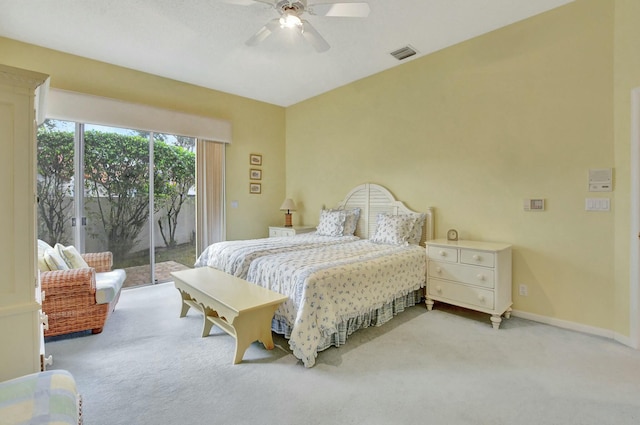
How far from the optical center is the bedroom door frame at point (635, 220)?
7.81 ft

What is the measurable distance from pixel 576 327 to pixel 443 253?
4.26ft

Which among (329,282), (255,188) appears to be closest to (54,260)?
(329,282)

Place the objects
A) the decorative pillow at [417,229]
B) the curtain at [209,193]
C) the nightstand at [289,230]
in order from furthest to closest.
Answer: the nightstand at [289,230] < the curtain at [209,193] < the decorative pillow at [417,229]

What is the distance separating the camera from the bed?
2.26m

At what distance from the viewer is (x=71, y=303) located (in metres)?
2.57

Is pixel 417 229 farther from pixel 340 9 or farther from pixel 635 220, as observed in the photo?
pixel 340 9

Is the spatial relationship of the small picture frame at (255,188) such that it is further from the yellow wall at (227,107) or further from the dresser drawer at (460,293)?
the dresser drawer at (460,293)

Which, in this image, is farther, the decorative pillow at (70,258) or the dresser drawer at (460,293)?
the decorative pillow at (70,258)

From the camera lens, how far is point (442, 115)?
3590 millimetres

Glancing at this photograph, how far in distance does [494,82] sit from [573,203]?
147 centimetres

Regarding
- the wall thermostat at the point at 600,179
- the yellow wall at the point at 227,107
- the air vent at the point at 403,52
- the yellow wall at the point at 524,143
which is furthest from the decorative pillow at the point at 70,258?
the wall thermostat at the point at 600,179

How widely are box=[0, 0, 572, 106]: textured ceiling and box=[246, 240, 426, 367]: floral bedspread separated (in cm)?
230

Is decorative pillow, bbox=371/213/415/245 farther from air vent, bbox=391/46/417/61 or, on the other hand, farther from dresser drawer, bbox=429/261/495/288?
air vent, bbox=391/46/417/61

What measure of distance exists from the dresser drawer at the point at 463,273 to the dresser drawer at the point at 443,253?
0.17ft
